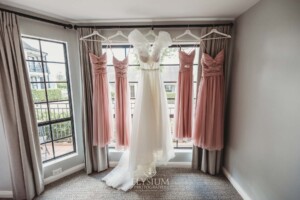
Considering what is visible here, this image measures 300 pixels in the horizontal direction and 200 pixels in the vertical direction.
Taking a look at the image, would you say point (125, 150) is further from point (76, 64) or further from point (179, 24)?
point (179, 24)

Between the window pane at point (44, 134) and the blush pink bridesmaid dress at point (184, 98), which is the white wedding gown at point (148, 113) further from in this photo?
the window pane at point (44, 134)

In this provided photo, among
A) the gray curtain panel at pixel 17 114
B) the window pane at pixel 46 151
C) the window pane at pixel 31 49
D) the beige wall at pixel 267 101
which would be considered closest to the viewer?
the beige wall at pixel 267 101

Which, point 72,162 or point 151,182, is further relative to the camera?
point 72,162

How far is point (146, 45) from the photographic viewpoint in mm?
1824

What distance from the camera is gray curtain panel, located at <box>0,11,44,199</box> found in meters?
1.58

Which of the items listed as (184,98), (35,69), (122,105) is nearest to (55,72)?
(35,69)

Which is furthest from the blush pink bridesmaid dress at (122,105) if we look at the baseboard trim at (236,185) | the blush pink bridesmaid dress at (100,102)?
the baseboard trim at (236,185)

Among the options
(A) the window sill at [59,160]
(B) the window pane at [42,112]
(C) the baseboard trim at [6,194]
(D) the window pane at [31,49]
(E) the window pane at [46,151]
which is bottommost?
(C) the baseboard trim at [6,194]

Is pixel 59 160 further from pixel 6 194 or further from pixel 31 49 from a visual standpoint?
pixel 31 49

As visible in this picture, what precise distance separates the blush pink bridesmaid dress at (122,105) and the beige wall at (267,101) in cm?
146

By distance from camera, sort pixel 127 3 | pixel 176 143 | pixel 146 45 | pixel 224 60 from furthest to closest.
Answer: pixel 176 143, pixel 224 60, pixel 146 45, pixel 127 3

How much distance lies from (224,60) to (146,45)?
1090 mm

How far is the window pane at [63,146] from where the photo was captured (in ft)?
7.37

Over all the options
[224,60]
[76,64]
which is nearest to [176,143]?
[224,60]
